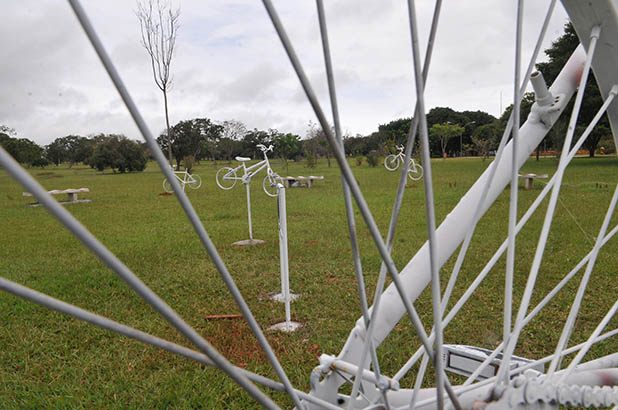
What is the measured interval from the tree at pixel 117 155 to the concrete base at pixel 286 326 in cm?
2881

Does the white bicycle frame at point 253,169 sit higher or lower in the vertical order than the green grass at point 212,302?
higher

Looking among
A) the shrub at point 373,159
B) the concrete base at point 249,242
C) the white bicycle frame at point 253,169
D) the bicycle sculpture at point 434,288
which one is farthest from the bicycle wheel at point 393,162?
the bicycle sculpture at point 434,288

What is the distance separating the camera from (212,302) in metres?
3.44

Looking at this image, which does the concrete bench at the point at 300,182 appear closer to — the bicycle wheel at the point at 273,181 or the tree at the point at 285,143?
the bicycle wheel at the point at 273,181

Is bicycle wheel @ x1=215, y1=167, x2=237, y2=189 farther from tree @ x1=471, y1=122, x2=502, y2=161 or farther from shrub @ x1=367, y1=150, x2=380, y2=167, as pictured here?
tree @ x1=471, y1=122, x2=502, y2=161

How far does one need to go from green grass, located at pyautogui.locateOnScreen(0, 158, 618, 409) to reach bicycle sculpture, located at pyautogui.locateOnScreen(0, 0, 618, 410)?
285 millimetres

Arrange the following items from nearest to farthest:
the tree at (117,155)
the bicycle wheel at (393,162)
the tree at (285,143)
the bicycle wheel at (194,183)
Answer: the bicycle wheel at (194,183)
the bicycle wheel at (393,162)
the tree at (117,155)
the tree at (285,143)

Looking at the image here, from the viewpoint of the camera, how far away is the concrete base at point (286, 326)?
2827mm

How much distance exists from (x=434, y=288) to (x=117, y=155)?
31.1 meters

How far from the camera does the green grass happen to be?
2.24 m

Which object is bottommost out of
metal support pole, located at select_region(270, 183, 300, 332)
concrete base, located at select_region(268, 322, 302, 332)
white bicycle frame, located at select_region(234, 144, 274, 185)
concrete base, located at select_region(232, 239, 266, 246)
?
concrete base, located at select_region(268, 322, 302, 332)

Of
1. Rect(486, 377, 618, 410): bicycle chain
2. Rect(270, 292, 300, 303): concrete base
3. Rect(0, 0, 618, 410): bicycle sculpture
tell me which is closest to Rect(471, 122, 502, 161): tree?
Rect(270, 292, 300, 303): concrete base

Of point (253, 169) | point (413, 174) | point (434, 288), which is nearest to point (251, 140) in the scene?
point (413, 174)

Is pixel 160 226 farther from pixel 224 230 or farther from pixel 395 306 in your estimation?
pixel 395 306
